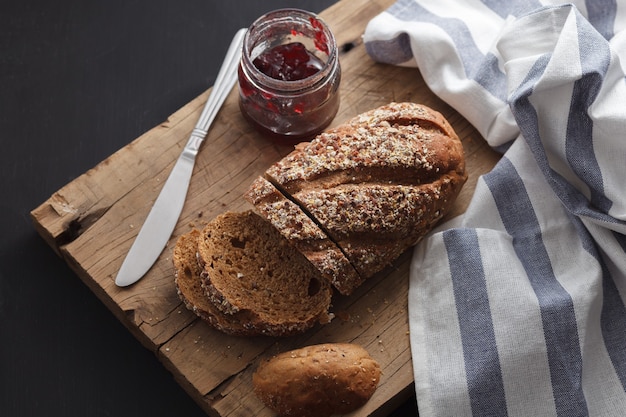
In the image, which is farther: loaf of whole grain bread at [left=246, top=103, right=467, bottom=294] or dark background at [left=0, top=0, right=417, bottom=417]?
dark background at [left=0, top=0, right=417, bottom=417]

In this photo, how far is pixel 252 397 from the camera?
3.38m

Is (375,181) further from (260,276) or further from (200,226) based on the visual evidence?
(200,226)

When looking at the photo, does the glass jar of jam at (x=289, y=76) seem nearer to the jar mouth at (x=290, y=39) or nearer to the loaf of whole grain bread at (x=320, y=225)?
the jar mouth at (x=290, y=39)

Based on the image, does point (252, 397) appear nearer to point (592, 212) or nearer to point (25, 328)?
point (25, 328)

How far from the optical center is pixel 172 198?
3699 mm

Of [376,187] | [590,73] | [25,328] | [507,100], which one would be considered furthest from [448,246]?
[25,328]

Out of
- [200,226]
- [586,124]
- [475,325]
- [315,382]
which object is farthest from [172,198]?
[586,124]

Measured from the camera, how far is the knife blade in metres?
3.58

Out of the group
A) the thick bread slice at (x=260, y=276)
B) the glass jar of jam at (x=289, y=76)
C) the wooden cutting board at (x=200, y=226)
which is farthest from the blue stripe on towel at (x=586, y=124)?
the thick bread slice at (x=260, y=276)

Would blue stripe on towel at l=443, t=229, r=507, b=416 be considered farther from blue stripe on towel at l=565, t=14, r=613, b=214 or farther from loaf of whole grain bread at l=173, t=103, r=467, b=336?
blue stripe on towel at l=565, t=14, r=613, b=214

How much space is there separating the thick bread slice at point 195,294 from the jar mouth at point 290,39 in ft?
2.43

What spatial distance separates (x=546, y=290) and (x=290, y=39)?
5.27 feet

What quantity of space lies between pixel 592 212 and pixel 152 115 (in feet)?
7.13

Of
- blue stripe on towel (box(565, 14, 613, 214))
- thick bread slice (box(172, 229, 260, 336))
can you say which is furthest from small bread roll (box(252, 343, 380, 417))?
blue stripe on towel (box(565, 14, 613, 214))
